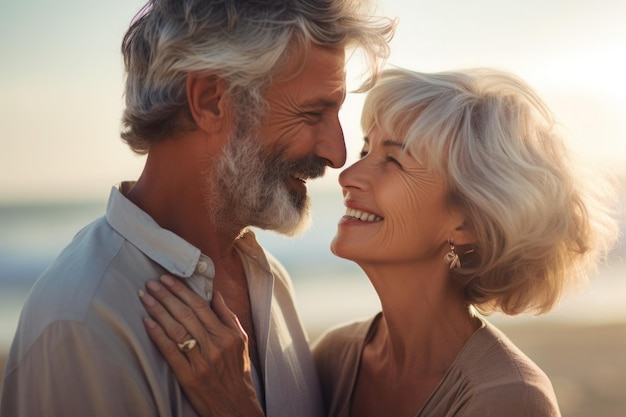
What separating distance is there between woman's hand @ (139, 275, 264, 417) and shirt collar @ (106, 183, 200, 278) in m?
0.07

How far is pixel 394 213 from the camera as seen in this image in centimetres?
356

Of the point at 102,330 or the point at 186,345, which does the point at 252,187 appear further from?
the point at 102,330

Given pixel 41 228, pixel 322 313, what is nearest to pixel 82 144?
pixel 41 228

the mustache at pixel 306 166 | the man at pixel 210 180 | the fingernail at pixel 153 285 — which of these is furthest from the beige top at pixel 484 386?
the fingernail at pixel 153 285

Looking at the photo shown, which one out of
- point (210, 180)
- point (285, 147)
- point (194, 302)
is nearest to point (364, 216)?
point (285, 147)

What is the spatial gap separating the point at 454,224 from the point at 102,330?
5.36 feet

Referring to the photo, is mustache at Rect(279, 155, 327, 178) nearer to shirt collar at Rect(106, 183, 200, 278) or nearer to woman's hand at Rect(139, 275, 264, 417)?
shirt collar at Rect(106, 183, 200, 278)

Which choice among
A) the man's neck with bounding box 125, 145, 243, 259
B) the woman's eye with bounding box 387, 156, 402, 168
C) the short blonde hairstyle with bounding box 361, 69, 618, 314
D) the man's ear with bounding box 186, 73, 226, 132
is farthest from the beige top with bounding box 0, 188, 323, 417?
the short blonde hairstyle with bounding box 361, 69, 618, 314

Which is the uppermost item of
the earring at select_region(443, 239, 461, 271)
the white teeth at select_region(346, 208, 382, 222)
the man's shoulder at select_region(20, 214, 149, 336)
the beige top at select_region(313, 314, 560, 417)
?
the man's shoulder at select_region(20, 214, 149, 336)

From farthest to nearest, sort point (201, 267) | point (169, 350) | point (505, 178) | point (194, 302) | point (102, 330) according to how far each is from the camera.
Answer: point (505, 178) < point (201, 267) < point (194, 302) < point (169, 350) < point (102, 330)

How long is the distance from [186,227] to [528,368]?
145 centimetres

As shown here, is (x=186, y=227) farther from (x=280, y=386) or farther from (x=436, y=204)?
(x=436, y=204)

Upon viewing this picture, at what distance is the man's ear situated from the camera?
124 inches

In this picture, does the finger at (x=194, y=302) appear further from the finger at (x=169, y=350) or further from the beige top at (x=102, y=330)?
the finger at (x=169, y=350)
